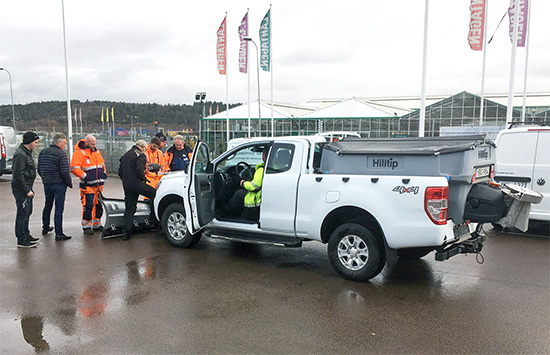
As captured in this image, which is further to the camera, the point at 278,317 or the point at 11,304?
the point at 11,304

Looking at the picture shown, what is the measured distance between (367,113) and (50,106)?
6325 cm

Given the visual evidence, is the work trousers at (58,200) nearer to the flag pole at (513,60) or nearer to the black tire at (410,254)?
the black tire at (410,254)

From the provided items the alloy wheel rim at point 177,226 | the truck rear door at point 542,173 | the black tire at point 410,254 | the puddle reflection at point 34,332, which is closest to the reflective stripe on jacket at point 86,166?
the alloy wheel rim at point 177,226

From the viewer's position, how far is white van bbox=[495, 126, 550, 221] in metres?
8.10

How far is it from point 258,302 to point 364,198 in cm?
181

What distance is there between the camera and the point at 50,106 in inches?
3113

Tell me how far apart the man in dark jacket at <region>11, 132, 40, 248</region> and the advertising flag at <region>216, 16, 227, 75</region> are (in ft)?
67.0

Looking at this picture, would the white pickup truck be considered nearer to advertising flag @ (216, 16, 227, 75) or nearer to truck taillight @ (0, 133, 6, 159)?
truck taillight @ (0, 133, 6, 159)

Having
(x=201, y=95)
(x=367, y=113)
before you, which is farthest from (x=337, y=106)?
(x=201, y=95)

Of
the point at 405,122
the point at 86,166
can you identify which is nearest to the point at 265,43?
the point at 405,122

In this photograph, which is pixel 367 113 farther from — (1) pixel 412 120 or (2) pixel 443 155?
(2) pixel 443 155

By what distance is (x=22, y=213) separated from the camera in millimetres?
7324

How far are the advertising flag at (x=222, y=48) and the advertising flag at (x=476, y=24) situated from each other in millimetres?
13367

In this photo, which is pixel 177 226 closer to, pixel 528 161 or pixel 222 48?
pixel 528 161
